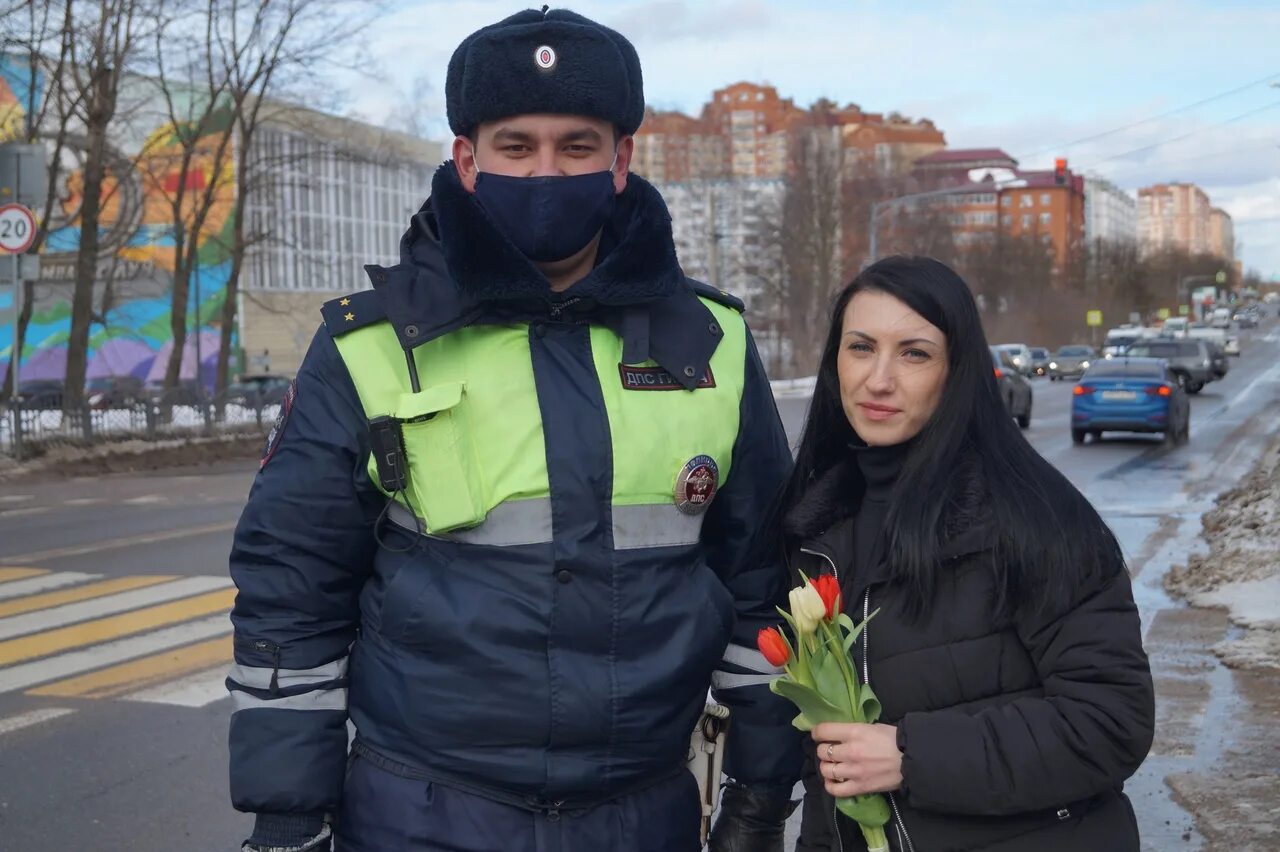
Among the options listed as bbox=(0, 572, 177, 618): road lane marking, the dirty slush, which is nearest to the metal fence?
bbox=(0, 572, 177, 618): road lane marking

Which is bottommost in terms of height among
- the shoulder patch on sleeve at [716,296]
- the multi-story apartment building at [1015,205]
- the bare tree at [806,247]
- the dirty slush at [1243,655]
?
the dirty slush at [1243,655]

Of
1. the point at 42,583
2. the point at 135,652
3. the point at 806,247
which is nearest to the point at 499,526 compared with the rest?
the point at 135,652

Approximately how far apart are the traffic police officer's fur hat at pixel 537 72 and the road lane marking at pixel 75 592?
25.0 ft

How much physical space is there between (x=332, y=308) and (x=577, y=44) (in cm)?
63

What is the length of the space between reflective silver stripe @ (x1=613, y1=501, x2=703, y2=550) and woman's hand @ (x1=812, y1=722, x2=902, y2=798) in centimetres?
41

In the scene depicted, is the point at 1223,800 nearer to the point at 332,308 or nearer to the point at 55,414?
the point at 332,308

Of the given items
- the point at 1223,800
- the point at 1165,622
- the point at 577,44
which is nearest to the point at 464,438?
the point at 577,44

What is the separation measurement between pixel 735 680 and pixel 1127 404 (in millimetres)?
21398

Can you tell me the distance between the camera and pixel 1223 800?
16.4 feet

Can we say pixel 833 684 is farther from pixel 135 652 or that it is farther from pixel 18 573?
pixel 18 573

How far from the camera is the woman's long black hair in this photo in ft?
7.09

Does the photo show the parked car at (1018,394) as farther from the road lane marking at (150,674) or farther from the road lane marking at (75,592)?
the road lane marking at (150,674)

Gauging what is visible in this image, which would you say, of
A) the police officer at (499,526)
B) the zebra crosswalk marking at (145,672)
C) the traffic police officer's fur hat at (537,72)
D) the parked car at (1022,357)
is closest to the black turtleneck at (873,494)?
the police officer at (499,526)

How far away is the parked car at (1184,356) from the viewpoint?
3962cm
